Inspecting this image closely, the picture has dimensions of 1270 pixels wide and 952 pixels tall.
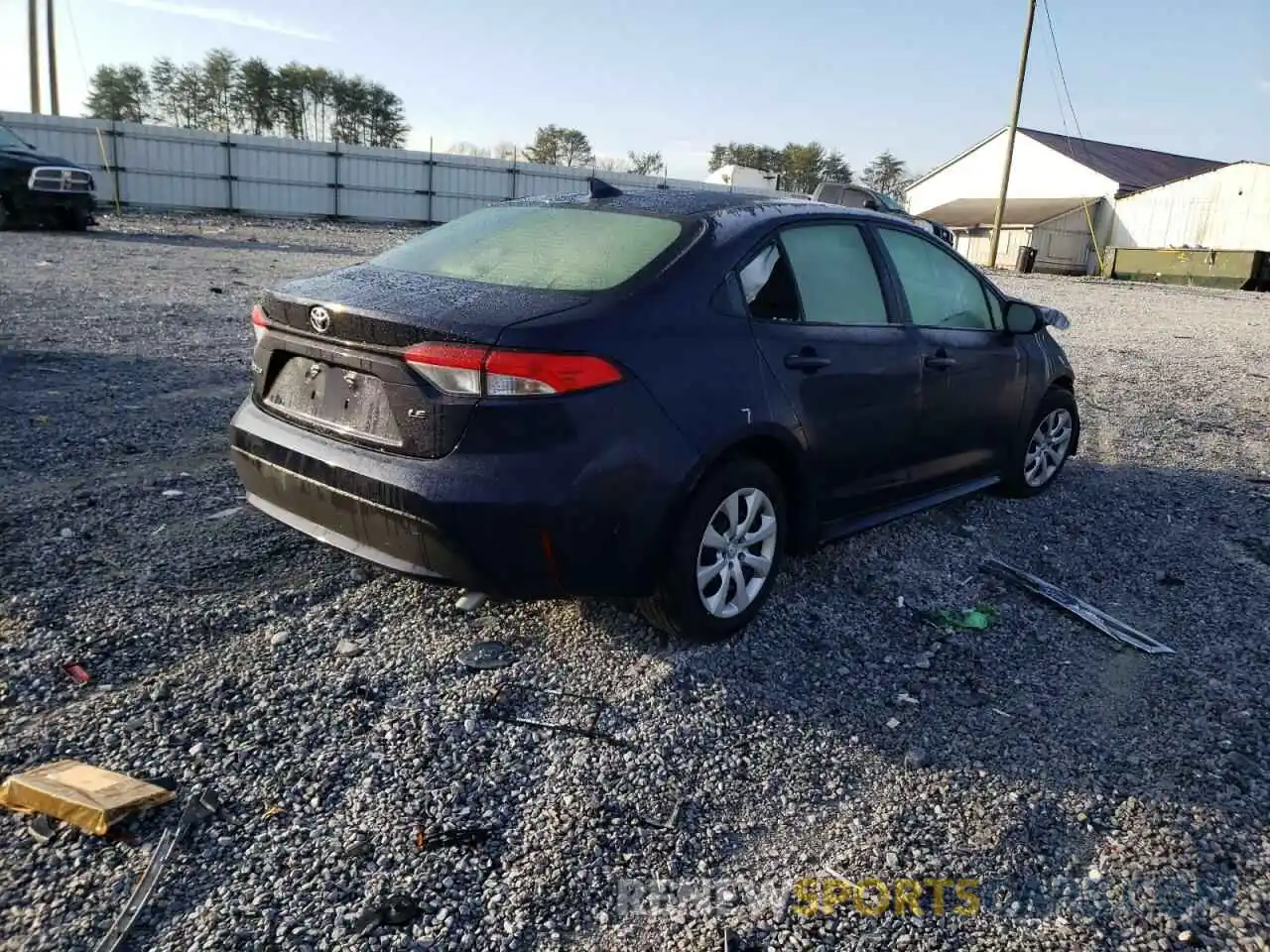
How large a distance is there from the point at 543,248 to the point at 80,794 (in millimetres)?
2361

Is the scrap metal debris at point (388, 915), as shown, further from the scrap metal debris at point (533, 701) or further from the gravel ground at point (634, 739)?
the scrap metal debris at point (533, 701)

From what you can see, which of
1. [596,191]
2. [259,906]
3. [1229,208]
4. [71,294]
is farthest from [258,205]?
[1229,208]

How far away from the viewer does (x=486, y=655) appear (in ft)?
11.7

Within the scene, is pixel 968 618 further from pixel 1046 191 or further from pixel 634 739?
pixel 1046 191

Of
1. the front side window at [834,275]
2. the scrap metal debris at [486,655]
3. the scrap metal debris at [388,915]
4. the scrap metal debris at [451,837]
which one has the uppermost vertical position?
the front side window at [834,275]

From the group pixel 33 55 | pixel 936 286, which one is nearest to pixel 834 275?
pixel 936 286

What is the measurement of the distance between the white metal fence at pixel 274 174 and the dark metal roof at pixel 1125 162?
21.5 metres

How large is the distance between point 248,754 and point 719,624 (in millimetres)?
1667

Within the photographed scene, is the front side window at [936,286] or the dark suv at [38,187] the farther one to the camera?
the dark suv at [38,187]

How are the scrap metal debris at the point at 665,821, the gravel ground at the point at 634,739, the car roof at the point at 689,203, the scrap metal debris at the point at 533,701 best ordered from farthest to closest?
1. the car roof at the point at 689,203
2. the scrap metal debris at the point at 533,701
3. the scrap metal debris at the point at 665,821
4. the gravel ground at the point at 634,739

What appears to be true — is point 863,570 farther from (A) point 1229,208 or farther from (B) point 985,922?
(A) point 1229,208

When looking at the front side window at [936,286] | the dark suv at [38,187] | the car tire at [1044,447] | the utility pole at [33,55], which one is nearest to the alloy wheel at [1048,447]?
the car tire at [1044,447]

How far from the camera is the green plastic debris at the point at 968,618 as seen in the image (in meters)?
4.15

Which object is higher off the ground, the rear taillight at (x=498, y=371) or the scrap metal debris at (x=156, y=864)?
the rear taillight at (x=498, y=371)
